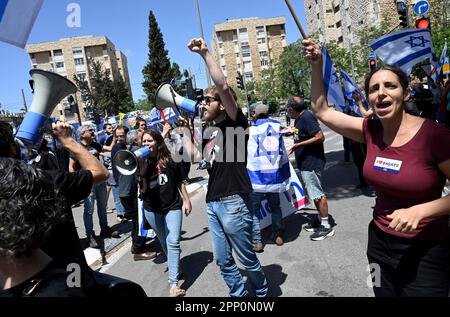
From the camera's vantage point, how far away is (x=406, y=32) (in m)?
6.02

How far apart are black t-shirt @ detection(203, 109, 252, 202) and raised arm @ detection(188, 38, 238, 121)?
0.21m

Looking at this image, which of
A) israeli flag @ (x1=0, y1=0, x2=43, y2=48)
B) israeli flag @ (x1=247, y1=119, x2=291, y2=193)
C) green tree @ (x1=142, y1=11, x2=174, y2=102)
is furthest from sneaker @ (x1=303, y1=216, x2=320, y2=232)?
green tree @ (x1=142, y1=11, x2=174, y2=102)

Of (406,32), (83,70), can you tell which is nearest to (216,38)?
(83,70)

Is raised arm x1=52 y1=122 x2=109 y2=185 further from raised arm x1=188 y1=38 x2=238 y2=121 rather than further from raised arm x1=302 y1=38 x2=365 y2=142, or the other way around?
raised arm x1=302 y1=38 x2=365 y2=142

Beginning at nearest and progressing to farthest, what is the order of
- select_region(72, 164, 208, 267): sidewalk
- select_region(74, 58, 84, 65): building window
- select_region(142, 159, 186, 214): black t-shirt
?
select_region(142, 159, 186, 214): black t-shirt
select_region(72, 164, 208, 267): sidewalk
select_region(74, 58, 84, 65): building window

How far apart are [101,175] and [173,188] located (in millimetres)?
1951

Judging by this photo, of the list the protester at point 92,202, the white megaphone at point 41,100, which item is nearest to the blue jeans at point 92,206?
the protester at point 92,202

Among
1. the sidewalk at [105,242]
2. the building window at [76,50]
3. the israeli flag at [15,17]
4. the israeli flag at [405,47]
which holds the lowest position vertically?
the sidewalk at [105,242]

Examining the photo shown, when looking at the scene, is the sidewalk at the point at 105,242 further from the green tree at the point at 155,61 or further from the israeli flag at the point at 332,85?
the green tree at the point at 155,61

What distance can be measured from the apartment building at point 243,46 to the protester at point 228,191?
86.7 m

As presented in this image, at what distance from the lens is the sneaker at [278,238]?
4.72 meters

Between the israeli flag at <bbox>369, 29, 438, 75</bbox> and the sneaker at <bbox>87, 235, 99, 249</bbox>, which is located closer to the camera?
the sneaker at <bbox>87, 235, 99, 249</bbox>

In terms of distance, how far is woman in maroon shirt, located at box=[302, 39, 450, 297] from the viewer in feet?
6.23

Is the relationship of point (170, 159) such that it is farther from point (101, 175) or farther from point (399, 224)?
point (399, 224)
